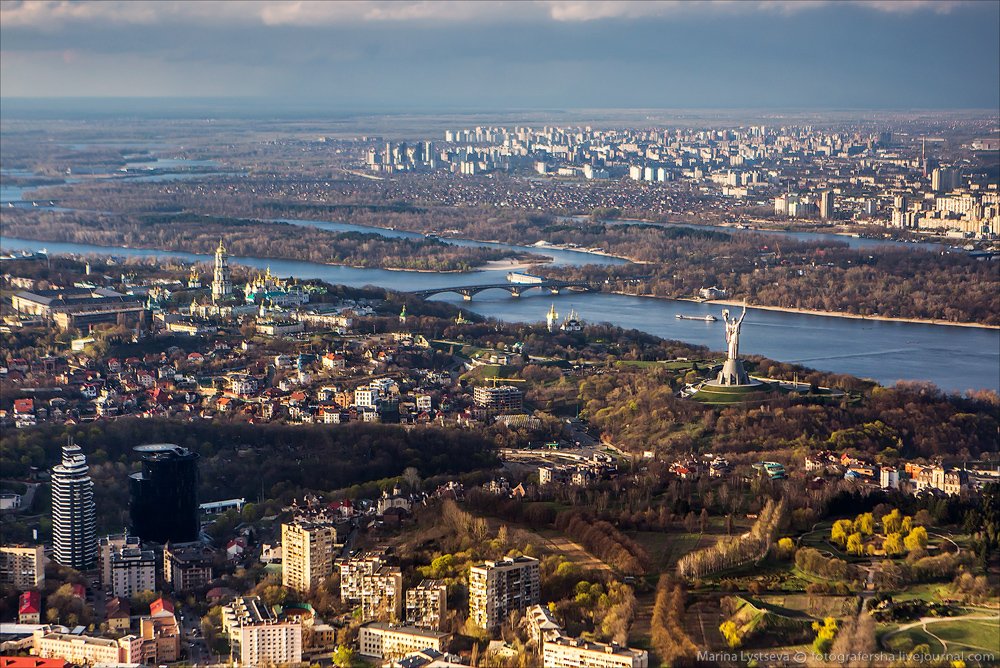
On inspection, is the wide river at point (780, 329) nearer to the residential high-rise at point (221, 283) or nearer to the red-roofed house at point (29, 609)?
the residential high-rise at point (221, 283)

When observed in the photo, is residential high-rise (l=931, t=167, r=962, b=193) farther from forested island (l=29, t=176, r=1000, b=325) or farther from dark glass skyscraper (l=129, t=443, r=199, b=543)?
dark glass skyscraper (l=129, t=443, r=199, b=543)

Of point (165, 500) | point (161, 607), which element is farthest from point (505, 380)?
point (161, 607)

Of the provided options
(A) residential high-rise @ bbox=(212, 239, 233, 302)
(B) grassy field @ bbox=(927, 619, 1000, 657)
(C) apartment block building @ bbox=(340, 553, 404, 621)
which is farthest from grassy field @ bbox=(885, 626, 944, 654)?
(A) residential high-rise @ bbox=(212, 239, 233, 302)

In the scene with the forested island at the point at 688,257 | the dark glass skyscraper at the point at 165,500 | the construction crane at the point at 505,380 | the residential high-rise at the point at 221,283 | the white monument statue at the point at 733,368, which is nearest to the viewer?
the dark glass skyscraper at the point at 165,500

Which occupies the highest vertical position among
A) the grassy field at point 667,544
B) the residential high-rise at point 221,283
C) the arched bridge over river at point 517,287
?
the grassy field at point 667,544

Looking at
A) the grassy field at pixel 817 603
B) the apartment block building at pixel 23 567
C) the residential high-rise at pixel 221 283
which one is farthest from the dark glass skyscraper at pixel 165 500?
the residential high-rise at pixel 221 283

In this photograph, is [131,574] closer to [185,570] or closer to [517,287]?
[185,570]

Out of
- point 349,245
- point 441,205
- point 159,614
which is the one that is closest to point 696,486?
point 159,614
